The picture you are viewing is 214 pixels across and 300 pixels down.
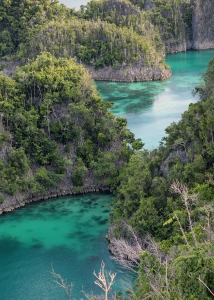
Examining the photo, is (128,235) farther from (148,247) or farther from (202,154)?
(202,154)

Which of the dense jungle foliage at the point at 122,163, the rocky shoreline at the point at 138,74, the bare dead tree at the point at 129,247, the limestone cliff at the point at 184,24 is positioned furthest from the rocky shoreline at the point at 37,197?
the limestone cliff at the point at 184,24

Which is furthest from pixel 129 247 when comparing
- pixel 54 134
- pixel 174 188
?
pixel 54 134

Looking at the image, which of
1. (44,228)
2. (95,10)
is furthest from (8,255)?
(95,10)

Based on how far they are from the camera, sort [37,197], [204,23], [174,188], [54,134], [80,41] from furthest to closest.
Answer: [204,23], [80,41], [54,134], [37,197], [174,188]

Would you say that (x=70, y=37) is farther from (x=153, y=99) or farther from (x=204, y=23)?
(x=204, y=23)

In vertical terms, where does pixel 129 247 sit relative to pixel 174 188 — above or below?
below

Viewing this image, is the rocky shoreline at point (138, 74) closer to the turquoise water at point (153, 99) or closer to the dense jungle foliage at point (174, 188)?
the turquoise water at point (153, 99)
